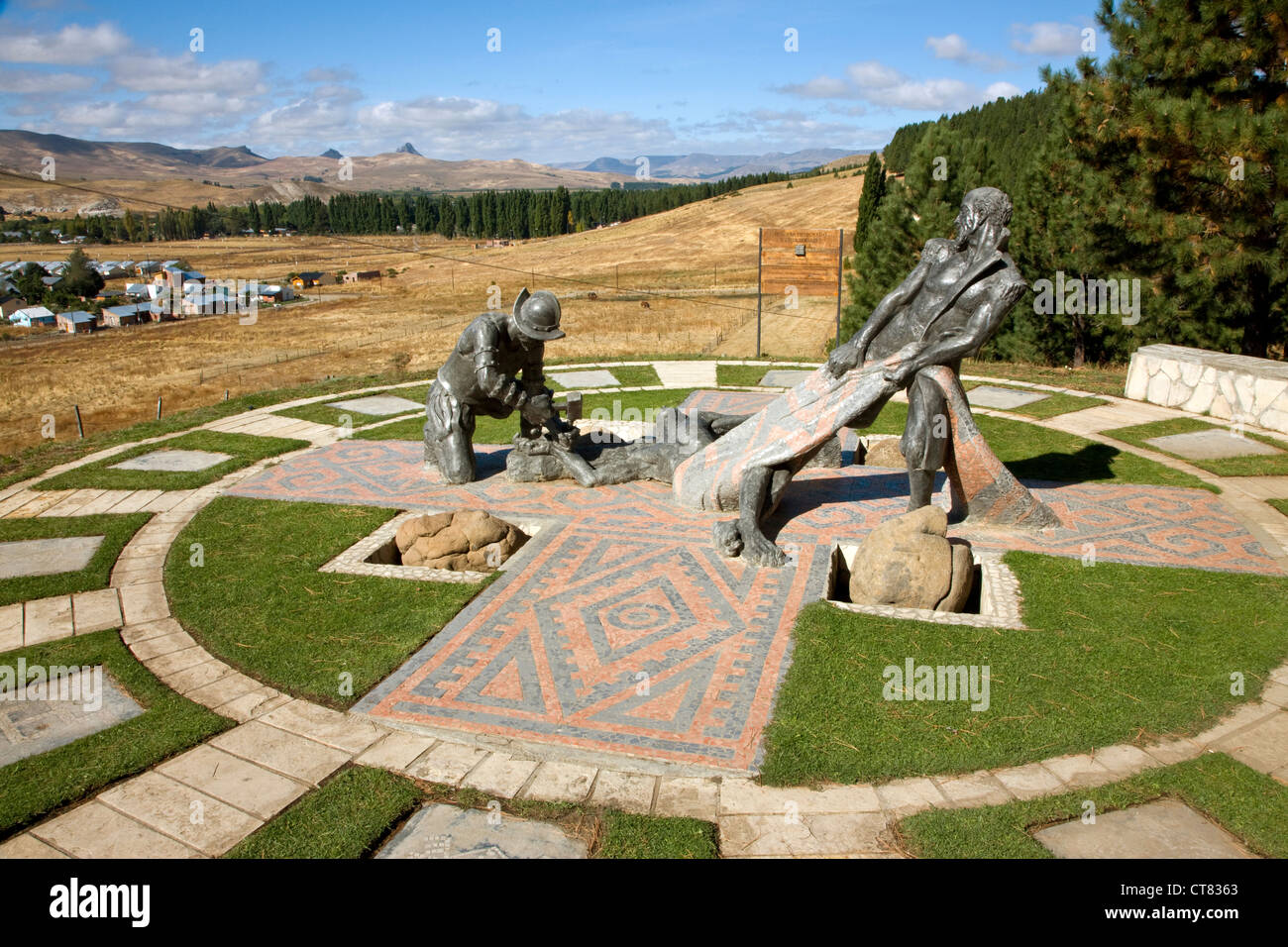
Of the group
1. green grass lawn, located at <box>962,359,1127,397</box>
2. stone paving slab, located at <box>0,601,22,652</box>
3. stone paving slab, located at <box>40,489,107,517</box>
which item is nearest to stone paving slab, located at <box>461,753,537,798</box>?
stone paving slab, located at <box>0,601,22,652</box>

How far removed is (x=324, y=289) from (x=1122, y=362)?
5435 centimetres

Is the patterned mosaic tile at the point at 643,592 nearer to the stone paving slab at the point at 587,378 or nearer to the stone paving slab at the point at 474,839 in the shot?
the stone paving slab at the point at 474,839

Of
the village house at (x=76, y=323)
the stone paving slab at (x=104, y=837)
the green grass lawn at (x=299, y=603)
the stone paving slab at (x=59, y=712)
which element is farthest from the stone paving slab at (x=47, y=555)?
the village house at (x=76, y=323)

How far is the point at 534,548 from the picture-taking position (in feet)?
27.5

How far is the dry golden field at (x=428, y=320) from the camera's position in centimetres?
2589

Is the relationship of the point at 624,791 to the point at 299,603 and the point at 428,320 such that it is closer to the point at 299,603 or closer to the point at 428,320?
the point at 299,603

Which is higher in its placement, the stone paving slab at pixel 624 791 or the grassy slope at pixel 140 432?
the grassy slope at pixel 140 432

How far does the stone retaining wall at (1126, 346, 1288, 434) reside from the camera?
1231cm

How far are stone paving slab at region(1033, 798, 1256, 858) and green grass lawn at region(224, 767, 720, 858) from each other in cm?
189

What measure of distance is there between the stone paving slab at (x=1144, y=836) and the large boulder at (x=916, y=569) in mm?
2573

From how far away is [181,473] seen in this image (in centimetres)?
1123

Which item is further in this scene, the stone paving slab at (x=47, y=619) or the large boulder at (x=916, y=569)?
the large boulder at (x=916, y=569)
